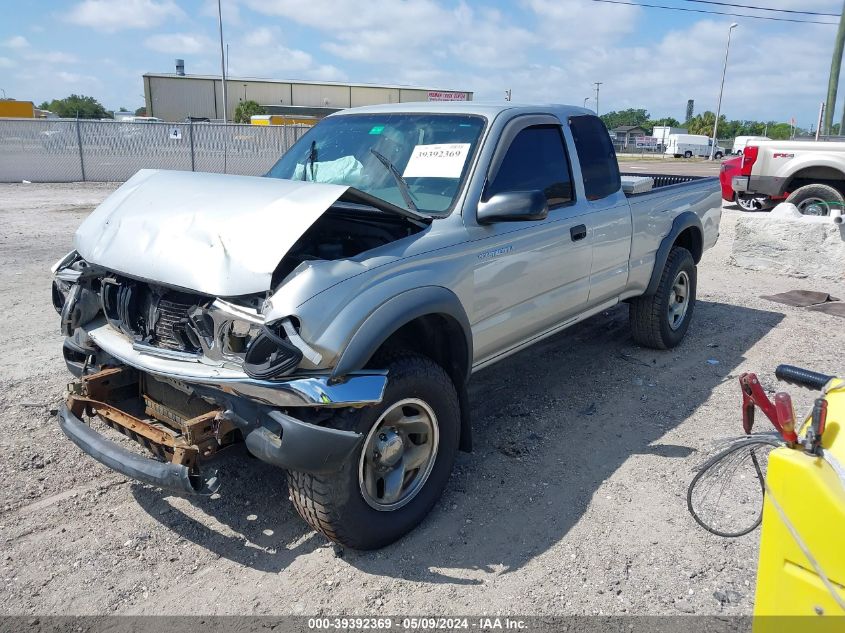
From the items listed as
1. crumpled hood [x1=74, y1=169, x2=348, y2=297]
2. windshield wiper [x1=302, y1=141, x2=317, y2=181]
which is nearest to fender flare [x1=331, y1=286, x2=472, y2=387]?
crumpled hood [x1=74, y1=169, x2=348, y2=297]

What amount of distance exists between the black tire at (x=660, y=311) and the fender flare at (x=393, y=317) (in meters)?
2.82

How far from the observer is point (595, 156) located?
16.4 ft

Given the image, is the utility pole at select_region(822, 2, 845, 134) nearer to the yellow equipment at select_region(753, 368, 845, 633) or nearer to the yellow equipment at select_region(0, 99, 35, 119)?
the yellow equipment at select_region(753, 368, 845, 633)

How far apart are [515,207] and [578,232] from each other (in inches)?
42.8

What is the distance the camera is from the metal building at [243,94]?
60531 mm

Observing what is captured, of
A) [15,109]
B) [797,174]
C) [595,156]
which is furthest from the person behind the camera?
[15,109]

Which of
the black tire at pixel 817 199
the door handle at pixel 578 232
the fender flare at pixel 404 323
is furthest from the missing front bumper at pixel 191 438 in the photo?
the black tire at pixel 817 199

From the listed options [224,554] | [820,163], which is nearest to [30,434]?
[224,554]

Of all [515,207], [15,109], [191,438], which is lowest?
[191,438]

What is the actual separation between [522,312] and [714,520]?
4.98 feet

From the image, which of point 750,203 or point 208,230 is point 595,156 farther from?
point 750,203

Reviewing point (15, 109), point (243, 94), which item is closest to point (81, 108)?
point (243, 94)

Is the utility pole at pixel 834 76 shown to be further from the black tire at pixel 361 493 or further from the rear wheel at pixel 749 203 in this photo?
the black tire at pixel 361 493

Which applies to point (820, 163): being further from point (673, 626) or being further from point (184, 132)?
point (184, 132)
